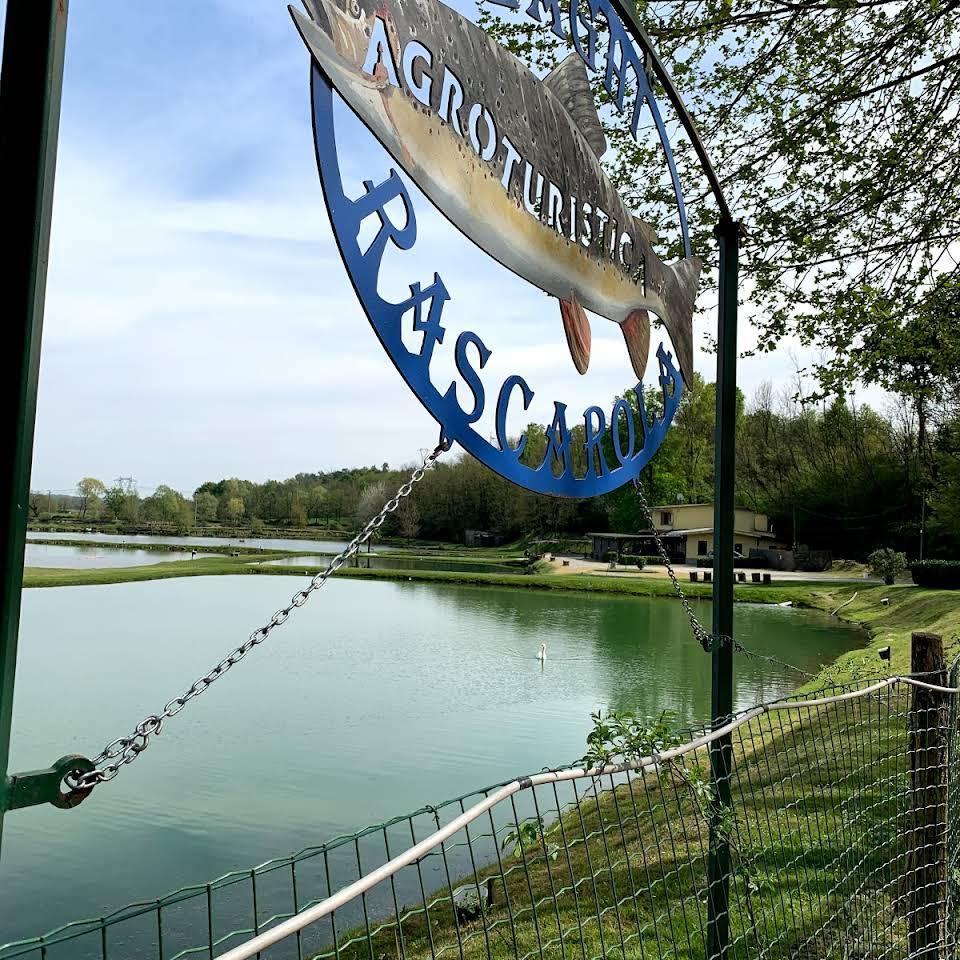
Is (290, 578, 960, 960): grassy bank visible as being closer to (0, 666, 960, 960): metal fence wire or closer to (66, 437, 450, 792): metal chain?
(0, 666, 960, 960): metal fence wire

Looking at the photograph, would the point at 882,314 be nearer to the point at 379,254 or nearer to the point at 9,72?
the point at 379,254

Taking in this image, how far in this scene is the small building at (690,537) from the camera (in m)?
41.7

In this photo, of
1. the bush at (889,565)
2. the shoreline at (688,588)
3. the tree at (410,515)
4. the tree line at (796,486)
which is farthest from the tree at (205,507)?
the bush at (889,565)

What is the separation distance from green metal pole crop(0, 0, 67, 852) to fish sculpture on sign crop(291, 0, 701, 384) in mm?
509

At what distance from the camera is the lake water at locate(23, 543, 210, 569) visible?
135 ft

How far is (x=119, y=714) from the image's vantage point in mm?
12594

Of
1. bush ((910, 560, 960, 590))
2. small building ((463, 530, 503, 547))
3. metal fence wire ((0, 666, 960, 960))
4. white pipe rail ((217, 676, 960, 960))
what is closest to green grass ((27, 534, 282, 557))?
small building ((463, 530, 503, 547))

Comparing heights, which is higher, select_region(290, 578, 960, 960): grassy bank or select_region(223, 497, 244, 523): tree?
select_region(223, 497, 244, 523): tree

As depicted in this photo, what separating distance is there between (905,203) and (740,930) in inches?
259

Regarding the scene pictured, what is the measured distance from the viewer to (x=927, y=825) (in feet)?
10.6

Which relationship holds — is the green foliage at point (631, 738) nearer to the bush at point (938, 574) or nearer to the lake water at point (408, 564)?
the bush at point (938, 574)

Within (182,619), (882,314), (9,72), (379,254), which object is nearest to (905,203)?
(882,314)

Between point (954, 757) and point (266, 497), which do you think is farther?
point (266, 497)

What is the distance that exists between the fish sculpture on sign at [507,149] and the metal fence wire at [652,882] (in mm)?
1261
